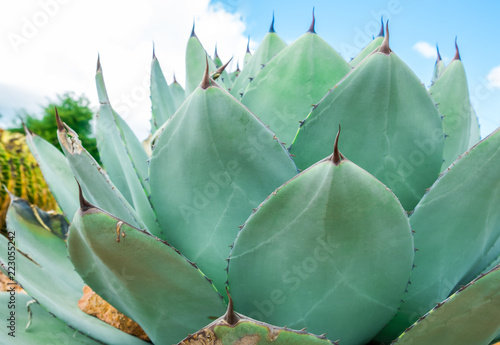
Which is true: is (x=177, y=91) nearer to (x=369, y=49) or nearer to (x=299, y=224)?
(x=369, y=49)

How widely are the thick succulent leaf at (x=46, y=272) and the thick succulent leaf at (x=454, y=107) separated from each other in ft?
2.28

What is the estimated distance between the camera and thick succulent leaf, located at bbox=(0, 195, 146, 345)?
73 cm

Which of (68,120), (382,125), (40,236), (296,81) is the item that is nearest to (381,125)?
(382,125)

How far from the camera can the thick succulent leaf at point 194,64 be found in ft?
3.51

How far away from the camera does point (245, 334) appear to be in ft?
1.52

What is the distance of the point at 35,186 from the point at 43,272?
2778 mm

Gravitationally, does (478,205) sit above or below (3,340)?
above

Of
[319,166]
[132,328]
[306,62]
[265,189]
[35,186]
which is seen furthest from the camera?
[35,186]

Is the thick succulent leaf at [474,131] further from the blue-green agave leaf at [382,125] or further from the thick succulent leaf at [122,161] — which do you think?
the thick succulent leaf at [122,161]

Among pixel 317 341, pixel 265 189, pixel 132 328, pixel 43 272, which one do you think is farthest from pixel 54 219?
pixel 317 341

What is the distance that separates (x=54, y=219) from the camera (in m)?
1.03

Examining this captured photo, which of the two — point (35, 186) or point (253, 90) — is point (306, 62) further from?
point (35, 186)

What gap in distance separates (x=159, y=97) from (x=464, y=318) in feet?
2.44

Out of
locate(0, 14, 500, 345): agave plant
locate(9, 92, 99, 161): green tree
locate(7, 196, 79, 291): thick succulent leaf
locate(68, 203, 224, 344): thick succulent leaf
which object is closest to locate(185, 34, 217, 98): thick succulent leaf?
locate(0, 14, 500, 345): agave plant
